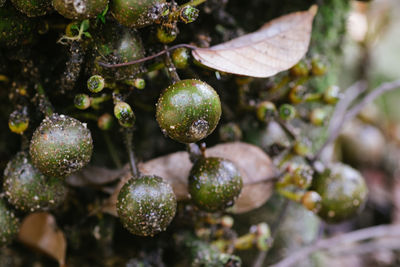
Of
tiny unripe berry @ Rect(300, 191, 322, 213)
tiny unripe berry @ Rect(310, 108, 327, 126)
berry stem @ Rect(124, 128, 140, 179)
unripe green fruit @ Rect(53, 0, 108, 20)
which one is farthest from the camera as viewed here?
tiny unripe berry @ Rect(310, 108, 327, 126)

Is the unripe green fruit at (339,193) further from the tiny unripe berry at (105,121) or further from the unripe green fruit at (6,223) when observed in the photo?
the unripe green fruit at (6,223)

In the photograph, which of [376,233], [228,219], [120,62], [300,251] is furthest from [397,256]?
[120,62]

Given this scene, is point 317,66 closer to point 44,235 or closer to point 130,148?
point 130,148

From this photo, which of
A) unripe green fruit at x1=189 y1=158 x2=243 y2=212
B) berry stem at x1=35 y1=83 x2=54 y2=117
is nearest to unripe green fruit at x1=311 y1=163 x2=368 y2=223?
unripe green fruit at x1=189 y1=158 x2=243 y2=212

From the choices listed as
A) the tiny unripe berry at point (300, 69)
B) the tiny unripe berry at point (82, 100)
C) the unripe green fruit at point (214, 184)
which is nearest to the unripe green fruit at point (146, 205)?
the unripe green fruit at point (214, 184)

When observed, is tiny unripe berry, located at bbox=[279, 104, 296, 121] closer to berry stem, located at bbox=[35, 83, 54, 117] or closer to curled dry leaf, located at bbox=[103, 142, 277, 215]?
curled dry leaf, located at bbox=[103, 142, 277, 215]

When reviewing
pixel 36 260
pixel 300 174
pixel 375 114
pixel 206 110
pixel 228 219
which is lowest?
pixel 375 114

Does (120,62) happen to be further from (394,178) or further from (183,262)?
(394,178)
